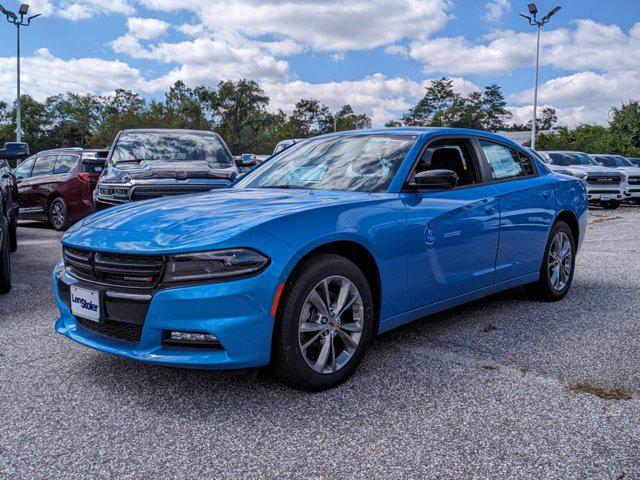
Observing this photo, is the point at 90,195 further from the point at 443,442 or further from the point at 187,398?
the point at 443,442

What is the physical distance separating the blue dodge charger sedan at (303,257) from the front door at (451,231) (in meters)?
0.01

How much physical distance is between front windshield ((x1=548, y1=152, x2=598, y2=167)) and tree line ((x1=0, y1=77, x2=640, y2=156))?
23144 mm

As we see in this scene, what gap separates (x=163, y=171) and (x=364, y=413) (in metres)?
5.85

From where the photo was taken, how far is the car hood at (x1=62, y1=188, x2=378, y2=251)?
297 centimetres

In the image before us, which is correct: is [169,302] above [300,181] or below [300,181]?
below

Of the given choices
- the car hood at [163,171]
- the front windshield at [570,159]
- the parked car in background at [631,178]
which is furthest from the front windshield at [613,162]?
the car hood at [163,171]

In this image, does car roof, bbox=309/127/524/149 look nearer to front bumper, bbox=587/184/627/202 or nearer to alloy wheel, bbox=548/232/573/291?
alloy wheel, bbox=548/232/573/291

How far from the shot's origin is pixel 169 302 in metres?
2.87

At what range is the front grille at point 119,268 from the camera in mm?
2938

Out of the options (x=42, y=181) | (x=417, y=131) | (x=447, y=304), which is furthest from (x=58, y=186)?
(x=447, y=304)

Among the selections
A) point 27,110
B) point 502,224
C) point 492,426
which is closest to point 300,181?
point 502,224

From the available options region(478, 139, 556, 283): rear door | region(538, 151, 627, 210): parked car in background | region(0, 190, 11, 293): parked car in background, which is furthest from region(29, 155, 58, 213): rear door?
region(538, 151, 627, 210): parked car in background

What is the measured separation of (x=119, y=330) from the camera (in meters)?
3.07

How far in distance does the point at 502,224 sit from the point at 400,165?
3.57 feet
